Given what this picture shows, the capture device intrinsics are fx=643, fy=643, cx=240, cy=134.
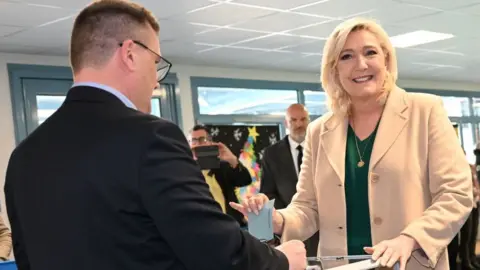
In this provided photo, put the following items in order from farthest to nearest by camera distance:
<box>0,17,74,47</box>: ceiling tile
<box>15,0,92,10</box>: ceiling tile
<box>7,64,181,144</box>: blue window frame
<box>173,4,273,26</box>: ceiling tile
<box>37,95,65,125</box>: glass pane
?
1. <box>37,95,65,125</box>: glass pane
2. <box>7,64,181,144</box>: blue window frame
3. <box>0,17,74,47</box>: ceiling tile
4. <box>173,4,273,26</box>: ceiling tile
5. <box>15,0,92,10</box>: ceiling tile

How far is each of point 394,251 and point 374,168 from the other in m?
0.32

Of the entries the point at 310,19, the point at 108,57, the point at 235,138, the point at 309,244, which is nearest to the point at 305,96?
the point at 235,138

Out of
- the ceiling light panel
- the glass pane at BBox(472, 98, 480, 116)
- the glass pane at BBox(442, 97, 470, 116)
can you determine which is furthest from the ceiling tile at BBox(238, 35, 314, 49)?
the glass pane at BBox(472, 98, 480, 116)

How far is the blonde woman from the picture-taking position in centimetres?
176

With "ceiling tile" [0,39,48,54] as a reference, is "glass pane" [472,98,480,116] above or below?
below

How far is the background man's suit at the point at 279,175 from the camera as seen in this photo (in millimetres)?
4879

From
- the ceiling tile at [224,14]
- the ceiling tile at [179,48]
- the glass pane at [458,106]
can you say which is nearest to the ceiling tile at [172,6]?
the ceiling tile at [224,14]

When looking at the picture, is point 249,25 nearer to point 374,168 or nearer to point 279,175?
point 279,175

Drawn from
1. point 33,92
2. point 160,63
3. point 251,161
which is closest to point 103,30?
point 160,63

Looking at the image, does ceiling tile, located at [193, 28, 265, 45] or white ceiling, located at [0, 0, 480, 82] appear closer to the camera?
white ceiling, located at [0, 0, 480, 82]

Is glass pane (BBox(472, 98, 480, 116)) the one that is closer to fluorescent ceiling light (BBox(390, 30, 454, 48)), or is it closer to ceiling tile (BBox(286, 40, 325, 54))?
fluorescent ceiling light (BBox(390, 30, 454, 48))

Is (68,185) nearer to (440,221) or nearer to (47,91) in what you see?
(440,221)

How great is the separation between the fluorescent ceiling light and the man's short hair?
580cm

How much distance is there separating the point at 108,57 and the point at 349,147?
0.91 meters
